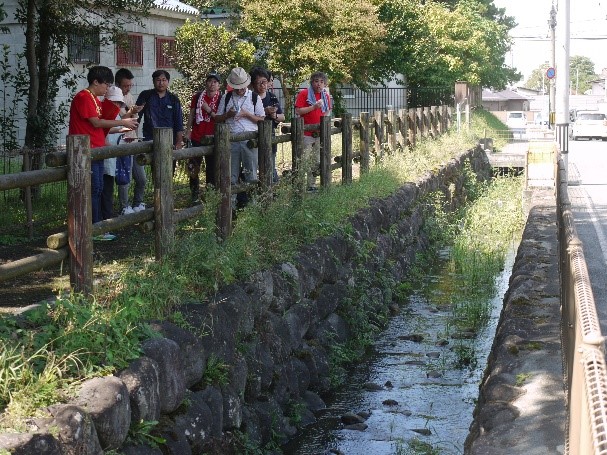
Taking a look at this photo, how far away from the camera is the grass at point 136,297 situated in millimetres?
4863

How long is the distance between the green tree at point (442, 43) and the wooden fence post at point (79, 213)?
25.9 meters

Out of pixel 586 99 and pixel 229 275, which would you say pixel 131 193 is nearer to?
pixel 229 275

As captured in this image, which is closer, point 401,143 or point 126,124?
point 126,124

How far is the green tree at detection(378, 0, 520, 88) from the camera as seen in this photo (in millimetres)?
33062

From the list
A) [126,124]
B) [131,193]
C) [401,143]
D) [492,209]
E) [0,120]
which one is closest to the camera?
[126,124]

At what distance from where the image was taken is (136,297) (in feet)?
20.6

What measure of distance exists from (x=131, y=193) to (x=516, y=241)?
6426 millimetres

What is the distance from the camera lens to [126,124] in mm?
9320

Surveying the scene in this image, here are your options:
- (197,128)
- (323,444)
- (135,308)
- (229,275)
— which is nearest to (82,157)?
(135,308)

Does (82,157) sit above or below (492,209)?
above

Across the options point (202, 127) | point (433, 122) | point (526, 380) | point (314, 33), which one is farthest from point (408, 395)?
point (314, 33)

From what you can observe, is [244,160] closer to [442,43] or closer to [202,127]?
[202,127]

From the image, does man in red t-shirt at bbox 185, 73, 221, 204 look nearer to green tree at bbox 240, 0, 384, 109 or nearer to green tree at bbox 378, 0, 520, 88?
green tree at bbox 240, 0, 384, 109

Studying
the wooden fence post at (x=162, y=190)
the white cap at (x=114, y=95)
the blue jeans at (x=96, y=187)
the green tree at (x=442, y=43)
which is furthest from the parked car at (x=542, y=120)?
the wooden fence post at (x=162, y=190)
